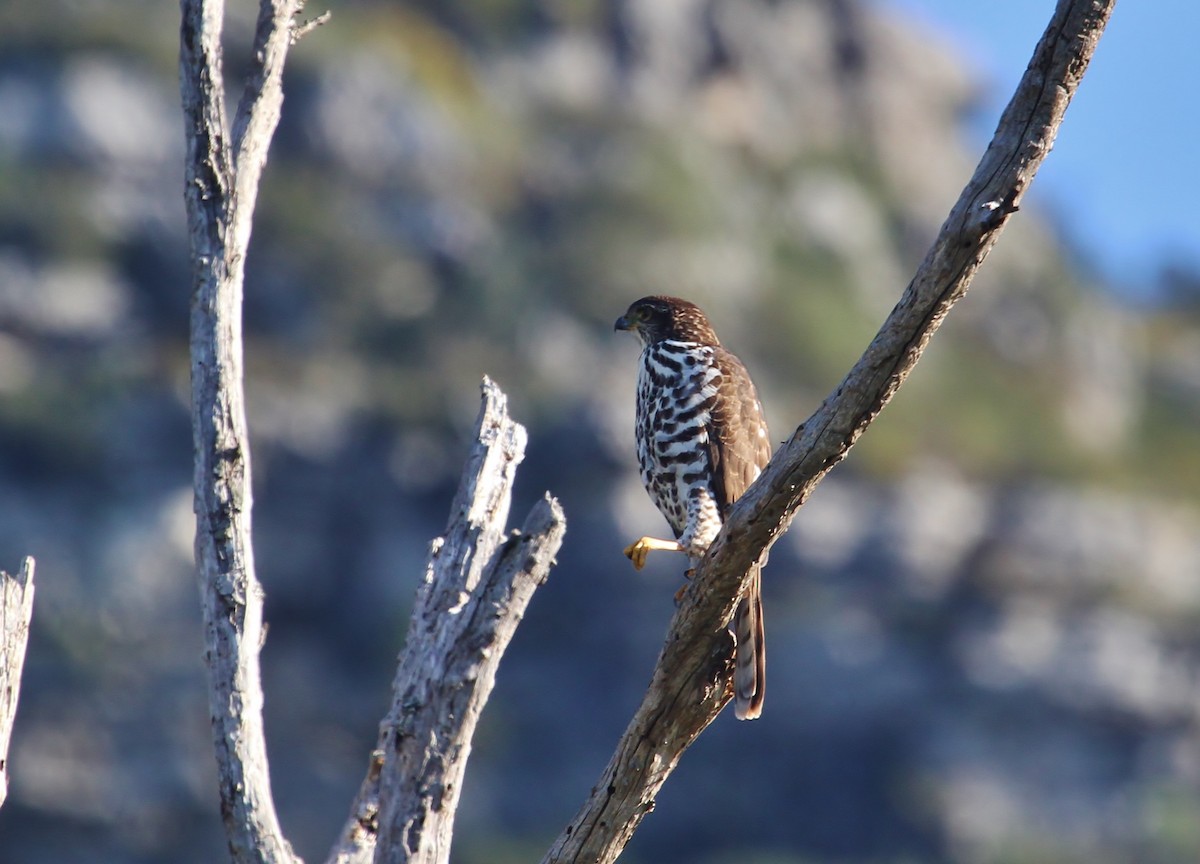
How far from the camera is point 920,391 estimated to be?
174 feet

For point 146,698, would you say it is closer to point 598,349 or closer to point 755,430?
point 598,349

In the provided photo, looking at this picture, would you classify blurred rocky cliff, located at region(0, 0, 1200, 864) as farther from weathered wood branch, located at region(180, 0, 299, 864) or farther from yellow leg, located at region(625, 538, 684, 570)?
weathered wood branch, located at region(180, 0, 299, 864)

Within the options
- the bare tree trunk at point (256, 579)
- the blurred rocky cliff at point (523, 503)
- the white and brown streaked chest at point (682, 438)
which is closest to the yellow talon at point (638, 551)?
the white and brown streaked chest at point (682, 438)

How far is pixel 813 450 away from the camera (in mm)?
5410

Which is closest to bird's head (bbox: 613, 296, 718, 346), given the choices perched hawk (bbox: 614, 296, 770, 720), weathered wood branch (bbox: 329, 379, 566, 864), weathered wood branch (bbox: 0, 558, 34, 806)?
perched hawk (bbox: 614, 296, 770, 720)

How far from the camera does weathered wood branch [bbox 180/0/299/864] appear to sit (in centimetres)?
560

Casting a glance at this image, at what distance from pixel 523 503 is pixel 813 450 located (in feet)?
125

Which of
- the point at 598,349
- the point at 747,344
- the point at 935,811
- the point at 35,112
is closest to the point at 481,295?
the point at 598,349

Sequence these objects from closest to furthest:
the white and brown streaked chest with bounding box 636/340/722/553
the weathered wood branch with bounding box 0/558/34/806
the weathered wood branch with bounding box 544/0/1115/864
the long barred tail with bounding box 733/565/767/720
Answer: the weathered wood branch with bounding box 544/0/1115/864, the weathered wood branch with bounding box 0/558/34/806, the long barred tail with bounding box 733/565/767/720, the white and brown streaked chest with bounding box 636/340/722/553

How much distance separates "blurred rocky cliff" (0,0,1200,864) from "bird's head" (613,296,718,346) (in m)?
31.7

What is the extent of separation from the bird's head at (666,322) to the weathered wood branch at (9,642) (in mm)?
3894

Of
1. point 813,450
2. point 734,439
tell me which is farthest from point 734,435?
point 813,450

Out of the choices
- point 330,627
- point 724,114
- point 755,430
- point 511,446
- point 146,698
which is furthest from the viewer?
point 724,114

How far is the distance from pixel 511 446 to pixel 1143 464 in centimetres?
5164
